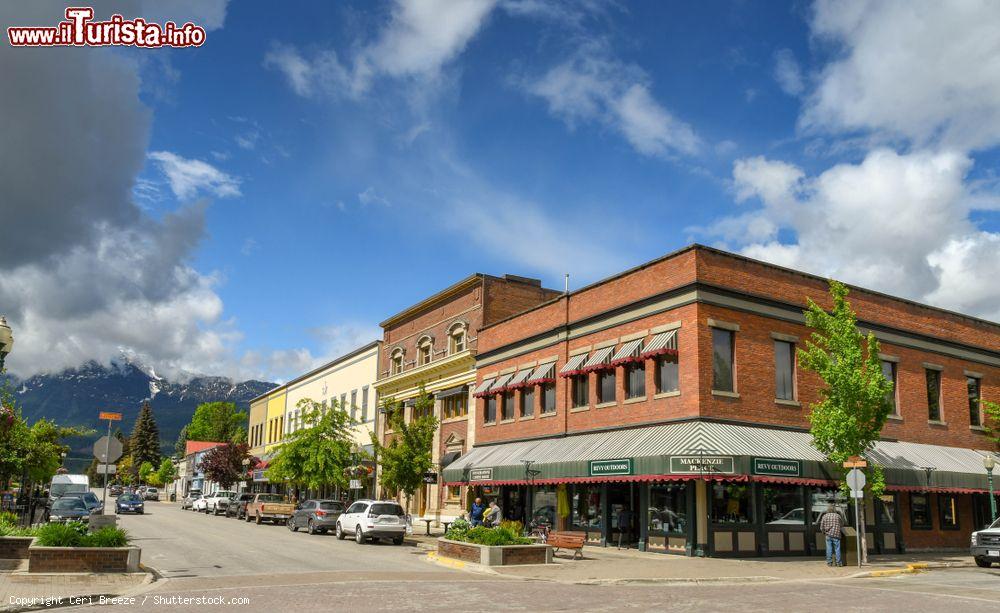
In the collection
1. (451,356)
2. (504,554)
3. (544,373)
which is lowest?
(504,554)

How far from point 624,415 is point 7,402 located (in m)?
20.5

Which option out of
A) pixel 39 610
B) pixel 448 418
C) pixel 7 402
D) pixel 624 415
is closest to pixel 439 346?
pixel 448 418

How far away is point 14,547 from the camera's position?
17.3 meters

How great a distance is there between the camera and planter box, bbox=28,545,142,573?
1556cm

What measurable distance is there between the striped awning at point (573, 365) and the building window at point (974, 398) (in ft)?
50.1

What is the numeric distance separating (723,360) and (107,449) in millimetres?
17094

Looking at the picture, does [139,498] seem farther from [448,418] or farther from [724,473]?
[724,473]

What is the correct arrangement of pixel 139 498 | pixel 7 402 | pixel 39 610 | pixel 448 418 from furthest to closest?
pixel 139 498
pixel 448 418
pixel 7 402
pixel 39 610

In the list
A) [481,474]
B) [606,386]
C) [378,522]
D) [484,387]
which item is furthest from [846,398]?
[484,387]

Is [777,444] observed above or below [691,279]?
below

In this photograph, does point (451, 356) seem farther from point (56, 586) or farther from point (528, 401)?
point (56, 586)

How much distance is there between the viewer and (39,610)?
41.2 ft

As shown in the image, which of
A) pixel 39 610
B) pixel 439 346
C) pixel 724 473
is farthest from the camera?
pixel 439 346

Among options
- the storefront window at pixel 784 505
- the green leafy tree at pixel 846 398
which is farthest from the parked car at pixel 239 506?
the green leafy tree at pixel 846 398
